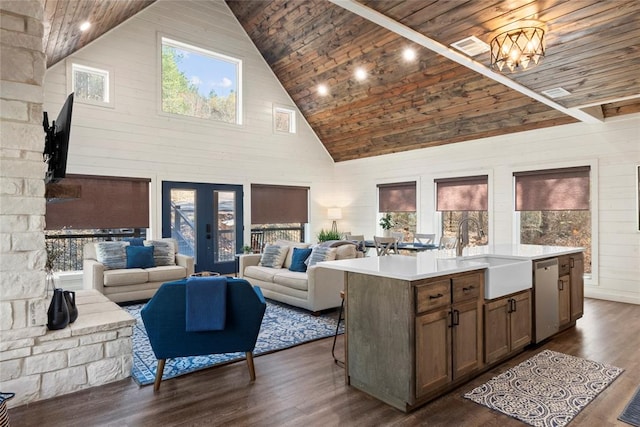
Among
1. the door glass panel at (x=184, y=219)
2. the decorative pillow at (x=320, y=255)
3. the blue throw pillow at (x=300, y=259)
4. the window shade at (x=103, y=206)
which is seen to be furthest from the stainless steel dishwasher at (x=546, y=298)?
the window shade at (x=103, y=206)

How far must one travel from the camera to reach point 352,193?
965 cm

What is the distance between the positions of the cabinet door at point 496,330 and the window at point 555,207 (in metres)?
3.84

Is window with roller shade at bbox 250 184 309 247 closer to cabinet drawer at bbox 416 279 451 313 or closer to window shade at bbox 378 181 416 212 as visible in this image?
window shade at bbox 378 181 416 212

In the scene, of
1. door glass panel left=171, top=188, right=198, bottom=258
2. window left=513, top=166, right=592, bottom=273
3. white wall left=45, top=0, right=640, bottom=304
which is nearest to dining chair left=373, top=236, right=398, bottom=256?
white wall left=45, top=0, right=640, bottom=304

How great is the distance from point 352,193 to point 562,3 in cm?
689

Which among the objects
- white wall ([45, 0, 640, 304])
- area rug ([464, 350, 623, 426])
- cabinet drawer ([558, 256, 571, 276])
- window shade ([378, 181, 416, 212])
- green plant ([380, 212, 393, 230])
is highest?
white wall ([45, 0, 640, 304])

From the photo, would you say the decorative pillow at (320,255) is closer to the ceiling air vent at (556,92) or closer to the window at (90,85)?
the ceiling air vent at (556,92)

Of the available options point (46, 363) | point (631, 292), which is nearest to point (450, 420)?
point (46, 363)

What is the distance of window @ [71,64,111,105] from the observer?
6.41 meters

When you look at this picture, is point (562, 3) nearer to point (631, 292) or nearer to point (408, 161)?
point (631, 292)

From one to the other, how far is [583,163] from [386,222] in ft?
13.1

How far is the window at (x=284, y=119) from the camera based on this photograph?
29.2 ft

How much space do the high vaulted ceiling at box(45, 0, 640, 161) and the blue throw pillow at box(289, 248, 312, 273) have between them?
3.11m

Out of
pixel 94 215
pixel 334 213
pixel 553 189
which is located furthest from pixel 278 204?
pixel 553 189
